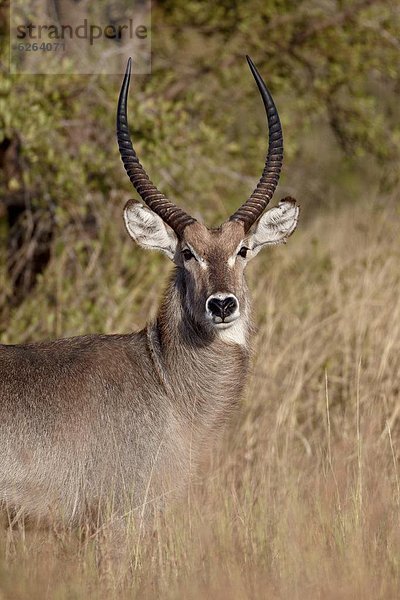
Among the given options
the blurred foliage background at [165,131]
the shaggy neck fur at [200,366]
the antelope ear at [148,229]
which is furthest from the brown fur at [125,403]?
the blurred foliage background at [165,131]

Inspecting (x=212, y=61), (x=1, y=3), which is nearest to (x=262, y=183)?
(x=1, y=3)

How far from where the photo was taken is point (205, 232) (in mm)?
5906

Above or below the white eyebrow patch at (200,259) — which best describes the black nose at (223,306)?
below

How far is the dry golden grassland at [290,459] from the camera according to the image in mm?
4547

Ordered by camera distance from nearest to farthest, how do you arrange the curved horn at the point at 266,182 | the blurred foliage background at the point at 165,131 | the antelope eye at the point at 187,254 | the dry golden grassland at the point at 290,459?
the dry golden grassland at the point at 290,459
the antelope eye at the point at 187,254
the curved horn at the point at 266,182
the blurred foliage background at the point at 165,131

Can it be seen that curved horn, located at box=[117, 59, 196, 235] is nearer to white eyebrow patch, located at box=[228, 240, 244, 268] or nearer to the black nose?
white eyebrow patch, located at box=[228, 240, 244, 268]

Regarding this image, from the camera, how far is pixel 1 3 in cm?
850

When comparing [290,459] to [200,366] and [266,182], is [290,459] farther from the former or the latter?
[266,182]

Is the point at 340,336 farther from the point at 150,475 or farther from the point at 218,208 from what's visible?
the point at 150,475

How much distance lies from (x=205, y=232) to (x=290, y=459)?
5.60ft

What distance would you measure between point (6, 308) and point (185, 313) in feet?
Result: 12.5

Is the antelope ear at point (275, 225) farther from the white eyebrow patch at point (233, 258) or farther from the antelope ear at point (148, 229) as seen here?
the antelope ear at point (148, 229)

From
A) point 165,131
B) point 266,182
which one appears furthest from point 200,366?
point 165,131

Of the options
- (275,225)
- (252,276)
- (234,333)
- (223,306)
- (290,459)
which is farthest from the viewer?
(252,276)
